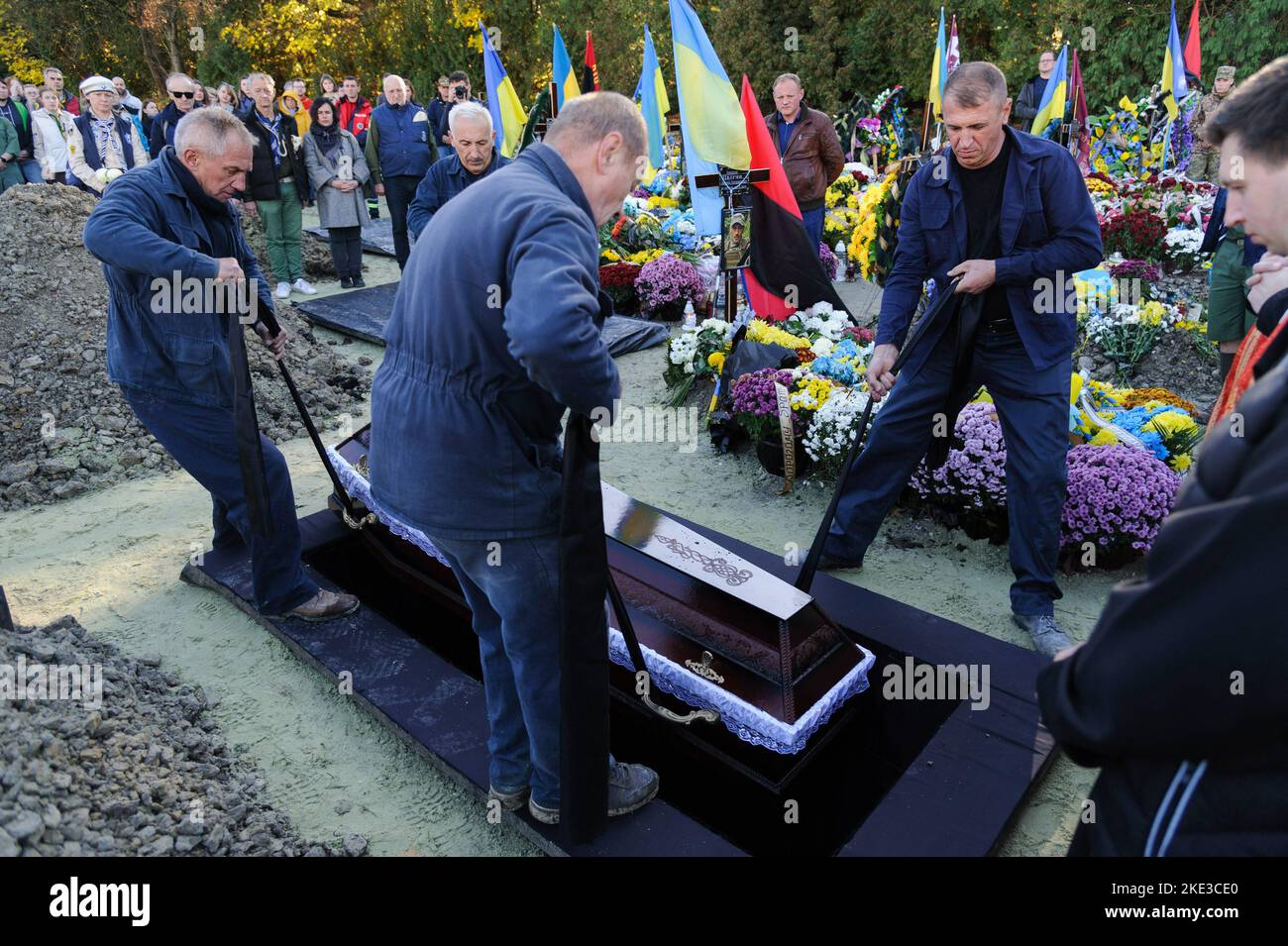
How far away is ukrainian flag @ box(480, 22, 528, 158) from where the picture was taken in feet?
30.0

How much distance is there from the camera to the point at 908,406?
387cm

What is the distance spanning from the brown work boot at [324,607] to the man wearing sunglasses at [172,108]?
7521 millimetres

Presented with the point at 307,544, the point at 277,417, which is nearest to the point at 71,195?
the point at 277,417

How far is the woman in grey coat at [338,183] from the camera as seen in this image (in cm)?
922

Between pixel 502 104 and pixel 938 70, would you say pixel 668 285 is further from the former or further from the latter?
pixel 938 70

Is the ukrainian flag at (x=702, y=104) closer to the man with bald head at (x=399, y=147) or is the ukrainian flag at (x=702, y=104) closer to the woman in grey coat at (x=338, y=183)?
the man with bald head at (x=399, y=147)

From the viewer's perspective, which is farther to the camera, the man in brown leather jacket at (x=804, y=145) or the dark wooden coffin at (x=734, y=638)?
the man in brown leather jacket at (x=804, y=145)

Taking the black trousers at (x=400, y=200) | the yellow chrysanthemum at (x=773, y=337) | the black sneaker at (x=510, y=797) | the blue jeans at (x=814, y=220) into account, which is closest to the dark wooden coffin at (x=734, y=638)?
the black sneaker at (x=510, y=797)

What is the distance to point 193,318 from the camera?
3.54m

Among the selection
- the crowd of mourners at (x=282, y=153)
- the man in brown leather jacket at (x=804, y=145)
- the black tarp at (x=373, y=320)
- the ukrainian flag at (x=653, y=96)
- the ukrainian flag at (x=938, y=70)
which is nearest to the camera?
the black tarp at (x=373, y=320)

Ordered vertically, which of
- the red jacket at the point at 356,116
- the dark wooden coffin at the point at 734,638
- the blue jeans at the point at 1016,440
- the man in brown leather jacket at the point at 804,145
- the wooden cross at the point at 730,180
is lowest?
the dark wooden coffin at the point at 734,638

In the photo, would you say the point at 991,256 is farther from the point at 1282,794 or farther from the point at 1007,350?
the point at 1282,794

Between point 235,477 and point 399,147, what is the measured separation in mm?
6203

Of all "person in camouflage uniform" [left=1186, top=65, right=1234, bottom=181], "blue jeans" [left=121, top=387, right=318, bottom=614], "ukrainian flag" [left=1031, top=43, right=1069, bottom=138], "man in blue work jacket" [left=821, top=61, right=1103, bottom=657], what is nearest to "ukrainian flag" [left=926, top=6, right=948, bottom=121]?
"ukrainian flag" [left=1031, top=43, right=1069, bottom=138]
